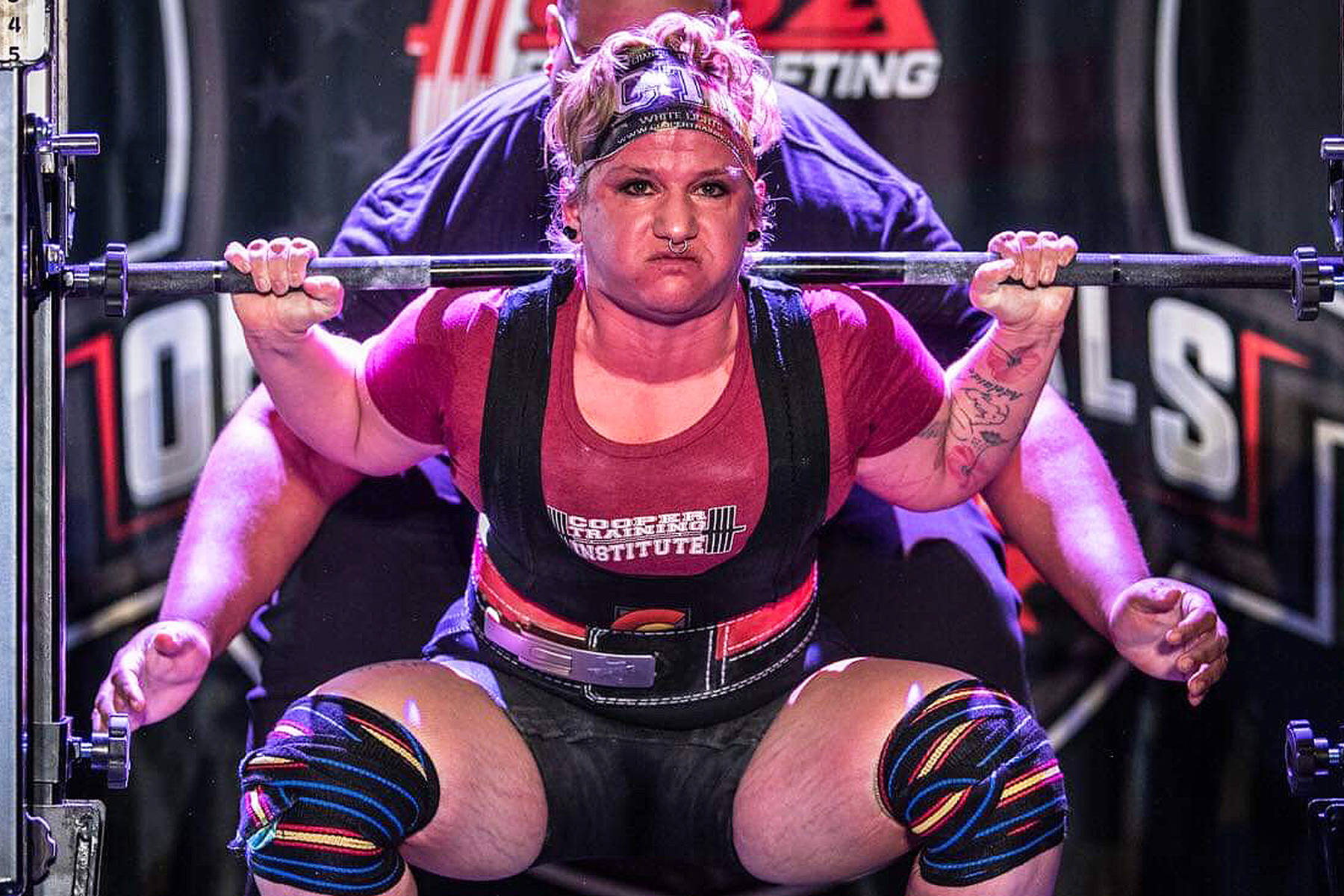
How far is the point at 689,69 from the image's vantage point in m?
1.95

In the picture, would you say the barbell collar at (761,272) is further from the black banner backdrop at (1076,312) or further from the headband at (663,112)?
the black banner backdrop at (1076,312)

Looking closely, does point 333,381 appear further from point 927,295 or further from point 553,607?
point 927,295

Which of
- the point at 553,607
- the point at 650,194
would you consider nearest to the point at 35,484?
the point at 553,607

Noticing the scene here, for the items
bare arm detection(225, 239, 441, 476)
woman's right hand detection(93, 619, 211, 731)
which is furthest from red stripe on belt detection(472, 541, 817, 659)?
woman's right hand detection(93, 619, 211, 731)

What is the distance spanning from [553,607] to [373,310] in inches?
23.3

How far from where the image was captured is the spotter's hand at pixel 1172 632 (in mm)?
1986

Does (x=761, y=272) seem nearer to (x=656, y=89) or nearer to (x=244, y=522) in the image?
(x=656, y=89)

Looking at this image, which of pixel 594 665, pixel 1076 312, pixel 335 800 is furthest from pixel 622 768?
pixel 1076 312

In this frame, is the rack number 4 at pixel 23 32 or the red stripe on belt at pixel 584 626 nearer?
the rack number 4 at pixel 23 32

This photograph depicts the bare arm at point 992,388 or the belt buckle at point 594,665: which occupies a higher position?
the bare arm at point 992,388

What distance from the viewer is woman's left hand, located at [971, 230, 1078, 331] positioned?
1909 millimetres

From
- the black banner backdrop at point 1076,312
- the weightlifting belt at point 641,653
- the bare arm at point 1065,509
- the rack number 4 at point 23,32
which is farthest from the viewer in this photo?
the black banner backdrop at point 1076,312

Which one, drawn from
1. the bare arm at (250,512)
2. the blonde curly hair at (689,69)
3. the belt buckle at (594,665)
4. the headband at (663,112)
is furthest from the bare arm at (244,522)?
Answer: the headband at (663,112)

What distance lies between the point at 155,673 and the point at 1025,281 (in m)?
1.07
